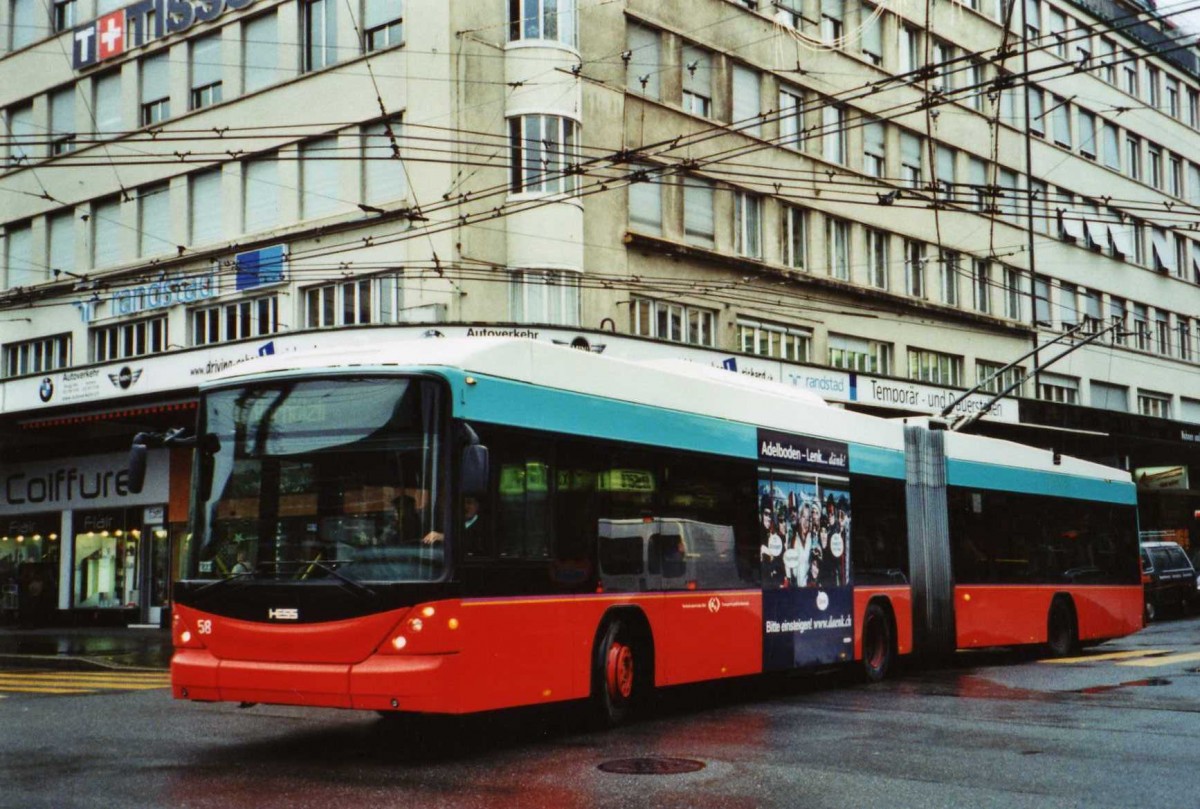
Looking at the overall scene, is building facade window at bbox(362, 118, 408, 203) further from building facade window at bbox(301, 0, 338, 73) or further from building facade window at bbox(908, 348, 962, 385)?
building facade window at bbox(908, 348, 962, 385)

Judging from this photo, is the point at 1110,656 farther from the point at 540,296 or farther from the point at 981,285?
the point at 981,285

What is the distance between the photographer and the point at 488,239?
28.4 meters

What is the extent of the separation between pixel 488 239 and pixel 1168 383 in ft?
109

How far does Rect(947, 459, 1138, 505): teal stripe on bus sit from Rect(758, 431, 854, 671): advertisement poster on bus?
3.13 m

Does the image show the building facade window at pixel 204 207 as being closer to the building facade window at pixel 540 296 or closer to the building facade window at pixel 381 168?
the building facade window at pixel 381 168

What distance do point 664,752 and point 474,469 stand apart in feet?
8.09

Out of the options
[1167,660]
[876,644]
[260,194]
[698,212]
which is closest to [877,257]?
[698,212]

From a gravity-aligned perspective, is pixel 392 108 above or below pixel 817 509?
above

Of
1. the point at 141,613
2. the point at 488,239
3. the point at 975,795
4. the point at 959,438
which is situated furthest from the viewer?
the point at 141,613

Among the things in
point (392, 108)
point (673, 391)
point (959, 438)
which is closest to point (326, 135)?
point (392, 108)

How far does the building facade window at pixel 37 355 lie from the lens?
36.1 m

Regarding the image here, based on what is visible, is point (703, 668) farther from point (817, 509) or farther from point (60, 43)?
point (60, 43)

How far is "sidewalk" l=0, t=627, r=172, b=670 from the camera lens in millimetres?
21328

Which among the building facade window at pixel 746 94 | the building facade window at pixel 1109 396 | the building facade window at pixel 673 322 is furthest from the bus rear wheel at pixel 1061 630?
the building facade window at pixel 1109 396
